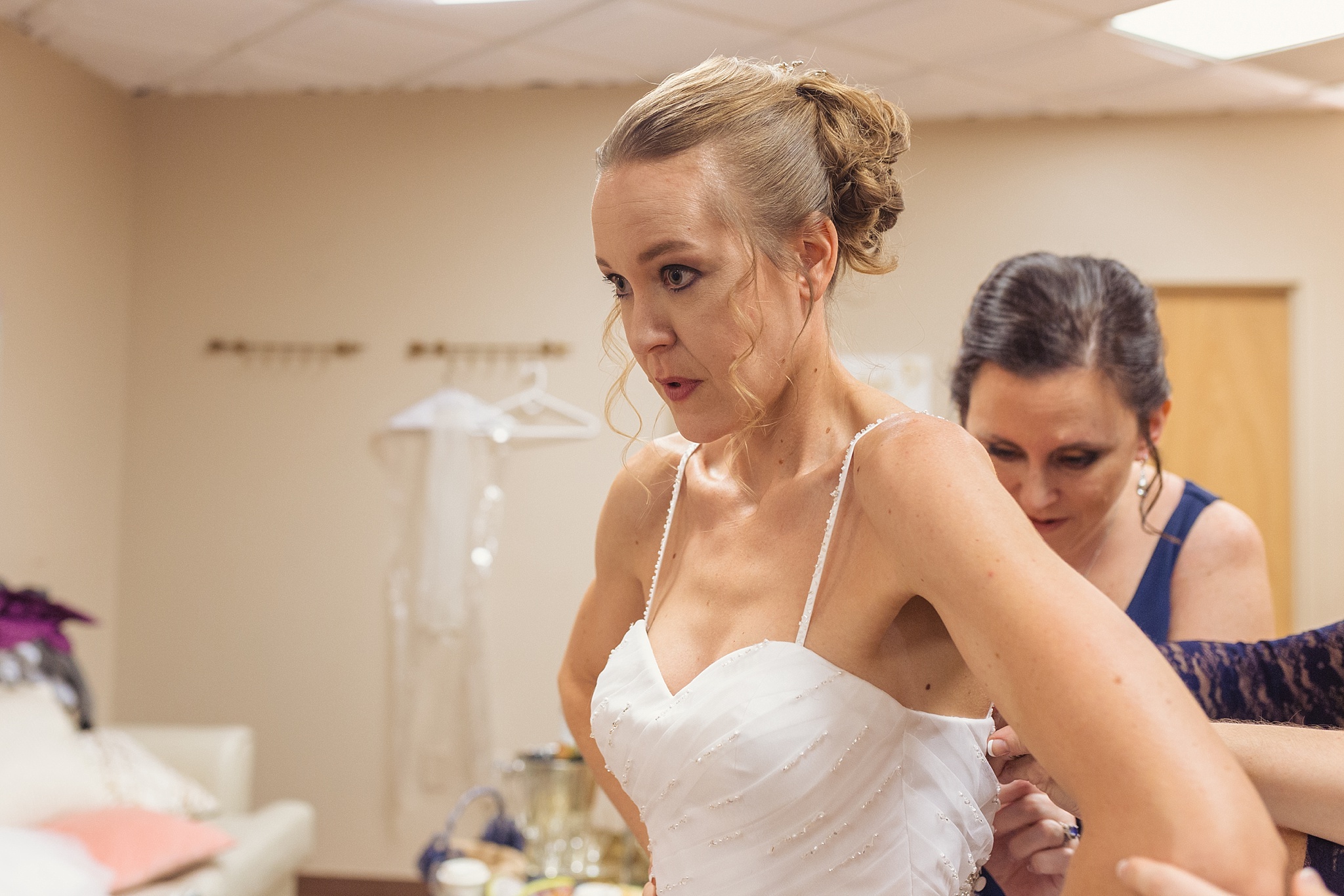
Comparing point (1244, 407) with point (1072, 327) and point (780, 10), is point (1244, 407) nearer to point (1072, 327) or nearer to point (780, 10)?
point (780, 10)

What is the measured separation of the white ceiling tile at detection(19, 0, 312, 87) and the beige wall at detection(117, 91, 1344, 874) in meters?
0.42

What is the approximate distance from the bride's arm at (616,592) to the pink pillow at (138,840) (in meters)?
2.02

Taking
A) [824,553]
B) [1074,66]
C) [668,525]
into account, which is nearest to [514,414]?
[1074,66]

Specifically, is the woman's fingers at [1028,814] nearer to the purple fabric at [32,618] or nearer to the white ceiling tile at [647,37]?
the white ceiling tile at [647,37]

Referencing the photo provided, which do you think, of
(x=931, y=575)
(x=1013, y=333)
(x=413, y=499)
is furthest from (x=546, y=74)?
(x=931, y=575)

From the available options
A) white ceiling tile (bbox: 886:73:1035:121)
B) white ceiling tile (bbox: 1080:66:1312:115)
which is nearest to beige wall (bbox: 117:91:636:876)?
white ceiling tile (bbox: 886:73:1035:121)

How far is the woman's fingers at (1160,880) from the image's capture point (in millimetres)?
714

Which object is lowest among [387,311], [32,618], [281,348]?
[32,618]

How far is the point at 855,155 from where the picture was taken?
1.21 metres

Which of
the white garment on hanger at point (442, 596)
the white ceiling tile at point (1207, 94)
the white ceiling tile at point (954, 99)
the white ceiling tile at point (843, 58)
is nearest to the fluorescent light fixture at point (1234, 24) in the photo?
the white ceiling tile at point (1207, 94)

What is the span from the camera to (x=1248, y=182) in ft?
14.9

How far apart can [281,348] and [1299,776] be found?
446 cm

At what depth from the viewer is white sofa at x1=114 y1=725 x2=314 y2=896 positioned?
3658 millimetres

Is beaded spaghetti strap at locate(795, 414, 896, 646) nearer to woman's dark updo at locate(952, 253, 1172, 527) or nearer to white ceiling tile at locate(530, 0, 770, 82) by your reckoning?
woman's dark updo at locate(952, 253, 1172, 527)
